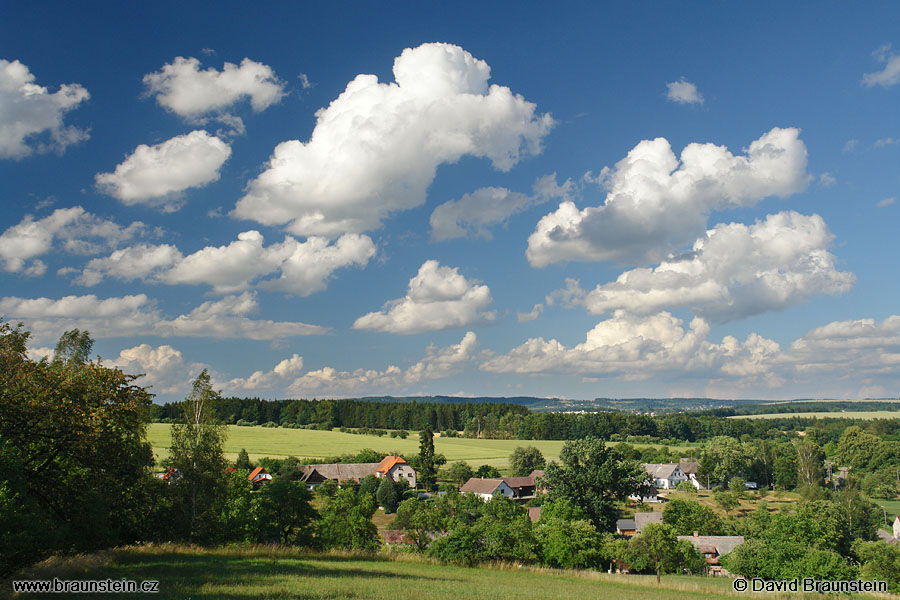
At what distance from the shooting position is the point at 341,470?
92.2m

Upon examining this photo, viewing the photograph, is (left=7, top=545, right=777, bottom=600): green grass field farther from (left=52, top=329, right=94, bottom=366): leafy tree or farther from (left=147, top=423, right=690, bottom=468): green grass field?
(left=147, top=423, right=690, bottom=468): green grass field

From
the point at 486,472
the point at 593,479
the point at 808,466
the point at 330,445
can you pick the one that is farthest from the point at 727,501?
the point at 330,445

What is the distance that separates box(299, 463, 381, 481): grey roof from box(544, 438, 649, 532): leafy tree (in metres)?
38.0

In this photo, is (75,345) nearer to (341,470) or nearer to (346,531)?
(346,531)

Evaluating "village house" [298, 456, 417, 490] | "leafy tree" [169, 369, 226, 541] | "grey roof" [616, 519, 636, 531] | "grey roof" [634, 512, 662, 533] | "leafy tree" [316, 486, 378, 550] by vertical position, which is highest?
"leafy tree" [169, 369, 226, 541]

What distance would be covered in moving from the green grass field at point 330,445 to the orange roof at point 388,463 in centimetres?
1438

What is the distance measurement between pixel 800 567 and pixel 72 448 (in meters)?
38.4

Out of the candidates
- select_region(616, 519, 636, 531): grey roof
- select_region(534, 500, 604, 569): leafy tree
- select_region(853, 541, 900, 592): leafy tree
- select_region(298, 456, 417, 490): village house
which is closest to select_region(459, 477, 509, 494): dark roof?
select_region(298, 456, 417, 490): village house

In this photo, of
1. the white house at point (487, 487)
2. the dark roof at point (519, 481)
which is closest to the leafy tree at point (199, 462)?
the white house at point (487, 487)

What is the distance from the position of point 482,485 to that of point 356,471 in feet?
67.3

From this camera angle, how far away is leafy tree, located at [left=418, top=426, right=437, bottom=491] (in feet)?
318

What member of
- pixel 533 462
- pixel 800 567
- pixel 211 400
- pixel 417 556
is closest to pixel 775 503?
pixel 533 462

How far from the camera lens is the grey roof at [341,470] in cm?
8975

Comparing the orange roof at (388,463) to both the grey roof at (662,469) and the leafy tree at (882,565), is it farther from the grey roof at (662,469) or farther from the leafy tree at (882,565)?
the leafy tree at (882,565)
